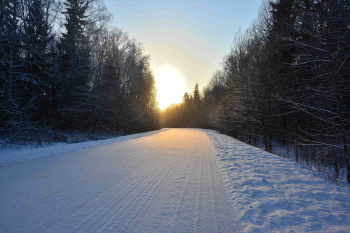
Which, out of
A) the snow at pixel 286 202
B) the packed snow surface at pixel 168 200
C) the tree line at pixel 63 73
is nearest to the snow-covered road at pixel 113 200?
the packed snow surface at pixel 168 200

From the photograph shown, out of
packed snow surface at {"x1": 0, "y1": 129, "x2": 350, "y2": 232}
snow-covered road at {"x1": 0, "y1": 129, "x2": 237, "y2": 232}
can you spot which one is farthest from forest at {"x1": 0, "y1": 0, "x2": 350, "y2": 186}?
snow-covered road at {"x1": 0, "y1": 129, "x2": 237, "y2": 232}

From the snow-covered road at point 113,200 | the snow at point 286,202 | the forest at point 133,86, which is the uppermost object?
the forest at point 133,86

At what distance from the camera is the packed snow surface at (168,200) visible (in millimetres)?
2289

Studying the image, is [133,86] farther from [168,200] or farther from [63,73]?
[168,200]

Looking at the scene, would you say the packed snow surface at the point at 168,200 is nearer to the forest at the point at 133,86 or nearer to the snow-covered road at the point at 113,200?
the snow-covered road at the point at 113,200

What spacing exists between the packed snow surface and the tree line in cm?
1123

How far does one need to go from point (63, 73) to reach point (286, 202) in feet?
64.9

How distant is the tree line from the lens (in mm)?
11953

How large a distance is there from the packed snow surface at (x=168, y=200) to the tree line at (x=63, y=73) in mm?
11227

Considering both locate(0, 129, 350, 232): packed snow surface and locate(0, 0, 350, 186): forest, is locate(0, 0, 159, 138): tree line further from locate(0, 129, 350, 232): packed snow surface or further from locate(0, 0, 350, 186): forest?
locate(0, 129, 350, 232): packed snow surface

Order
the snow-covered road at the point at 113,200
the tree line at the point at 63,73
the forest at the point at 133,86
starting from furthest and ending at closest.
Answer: the tree line at the point at 63,73 < the forest at the point at 133,86 < the snow-covered road at the point at 113,200

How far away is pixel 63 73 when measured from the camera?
16656 mm

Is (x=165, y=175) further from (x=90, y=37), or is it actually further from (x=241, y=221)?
(x=90, y=37)

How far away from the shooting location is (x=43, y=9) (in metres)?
15.1
